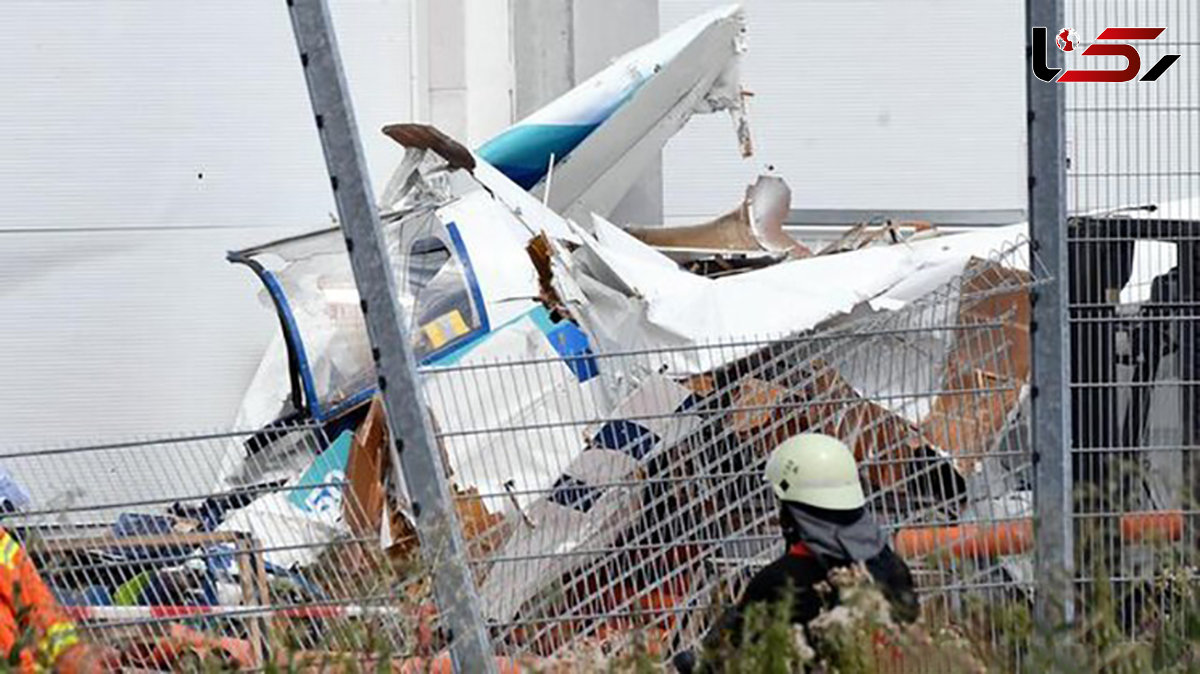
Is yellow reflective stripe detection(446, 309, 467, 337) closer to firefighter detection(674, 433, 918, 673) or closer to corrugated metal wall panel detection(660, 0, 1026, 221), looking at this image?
firefighter detection(674, 433, 918, 673)

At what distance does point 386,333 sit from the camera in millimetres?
4926

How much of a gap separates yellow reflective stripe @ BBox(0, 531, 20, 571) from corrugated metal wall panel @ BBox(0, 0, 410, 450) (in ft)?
18.6

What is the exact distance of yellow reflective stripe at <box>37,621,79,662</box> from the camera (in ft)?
12.8

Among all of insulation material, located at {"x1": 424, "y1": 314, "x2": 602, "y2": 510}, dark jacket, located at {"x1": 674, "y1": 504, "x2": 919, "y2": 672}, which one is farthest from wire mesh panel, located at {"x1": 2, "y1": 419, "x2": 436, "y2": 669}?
dark jacket, located at {"x1": 674, "y1": 504, "x2": 919, "y2": 672}

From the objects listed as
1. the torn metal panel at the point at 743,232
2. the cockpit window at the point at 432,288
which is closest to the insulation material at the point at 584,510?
the cockpit window at the point at 432,288

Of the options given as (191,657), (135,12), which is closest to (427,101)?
(135,12)

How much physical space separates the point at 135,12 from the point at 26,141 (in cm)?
83

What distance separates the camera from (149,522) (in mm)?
5348

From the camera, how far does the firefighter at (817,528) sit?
4.87 metres

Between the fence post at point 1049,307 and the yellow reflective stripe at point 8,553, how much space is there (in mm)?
2343

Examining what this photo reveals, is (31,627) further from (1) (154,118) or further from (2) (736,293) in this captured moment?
(1) (154,118)

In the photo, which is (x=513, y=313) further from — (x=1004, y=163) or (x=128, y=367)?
(x=1004, y=163)

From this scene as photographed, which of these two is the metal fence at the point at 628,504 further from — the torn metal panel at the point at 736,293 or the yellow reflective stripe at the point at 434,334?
the yellow reflective stripe at the point at 434,334
